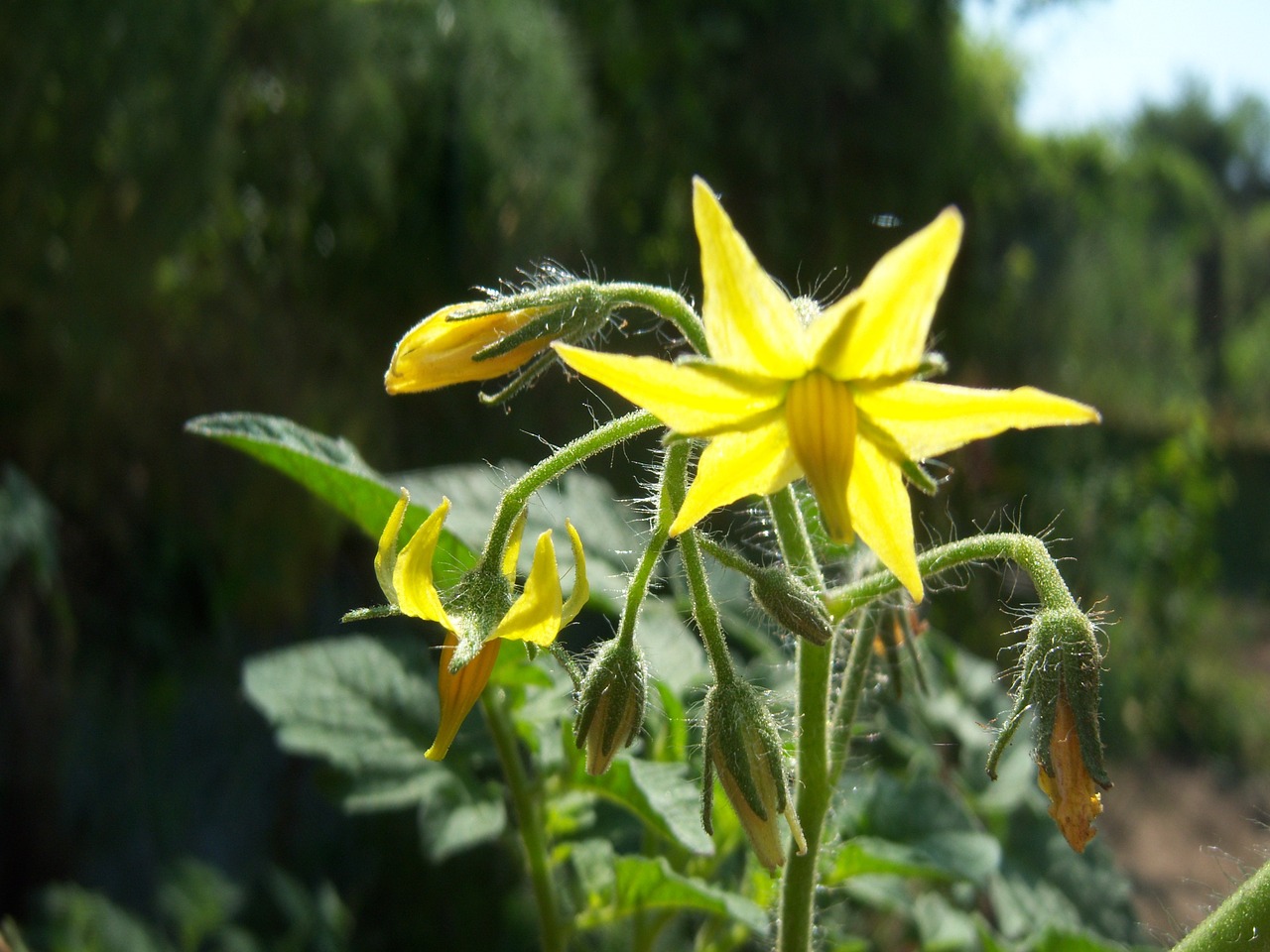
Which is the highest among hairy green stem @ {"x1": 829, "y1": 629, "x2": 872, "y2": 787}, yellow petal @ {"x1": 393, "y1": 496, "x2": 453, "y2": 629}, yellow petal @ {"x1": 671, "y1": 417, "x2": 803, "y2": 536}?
yellow petal @ {"x1": 671, "y1": 417, "x2": 803, "y2": 536}

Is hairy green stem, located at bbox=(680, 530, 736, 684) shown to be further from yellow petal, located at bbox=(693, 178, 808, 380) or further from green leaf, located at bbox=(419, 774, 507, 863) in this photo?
green leaf, located at bbox=(419, 774, 507, 863)

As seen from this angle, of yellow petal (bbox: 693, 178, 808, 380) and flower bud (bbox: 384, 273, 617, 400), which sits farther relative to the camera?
flower bud (bbox: 384, 273, 617, 400)

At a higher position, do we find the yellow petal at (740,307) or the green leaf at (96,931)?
the yellow petal at (740,307)

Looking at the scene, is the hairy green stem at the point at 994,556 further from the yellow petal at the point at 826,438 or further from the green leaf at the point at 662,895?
the green leaf at the point at 662,895

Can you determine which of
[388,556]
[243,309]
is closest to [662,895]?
[388,556]

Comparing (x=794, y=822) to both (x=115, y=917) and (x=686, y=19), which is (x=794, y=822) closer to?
(x=115, y=917)

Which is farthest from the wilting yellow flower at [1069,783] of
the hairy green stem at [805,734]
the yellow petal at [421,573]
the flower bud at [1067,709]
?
the yellow petal at [421,573]

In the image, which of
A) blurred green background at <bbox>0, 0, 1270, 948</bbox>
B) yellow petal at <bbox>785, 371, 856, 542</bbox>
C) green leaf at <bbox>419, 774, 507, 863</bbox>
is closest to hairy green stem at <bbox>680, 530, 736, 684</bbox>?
yellow petal at <bbox>785, 371, 856, 542</bbox>
